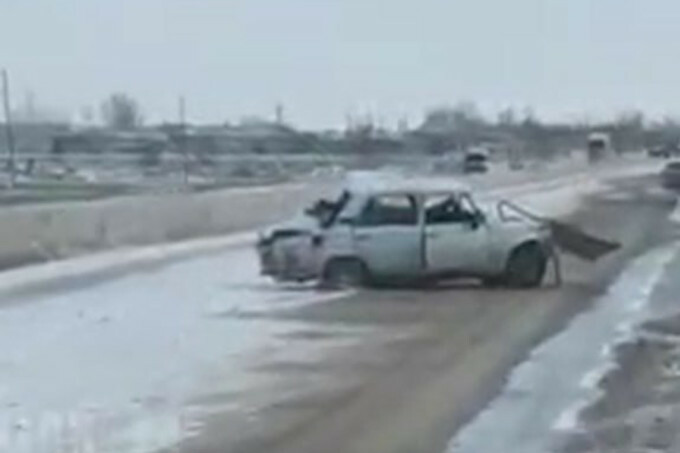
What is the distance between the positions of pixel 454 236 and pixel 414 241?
22.9 inches

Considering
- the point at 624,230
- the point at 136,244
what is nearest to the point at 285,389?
the point at 136,244

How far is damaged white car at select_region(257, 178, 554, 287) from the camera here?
84.6ft

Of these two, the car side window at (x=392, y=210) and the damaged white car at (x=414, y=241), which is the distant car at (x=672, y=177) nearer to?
the damaged white car at (x=414, y=241)

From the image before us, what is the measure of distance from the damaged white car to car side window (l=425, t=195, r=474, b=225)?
0.6 inches

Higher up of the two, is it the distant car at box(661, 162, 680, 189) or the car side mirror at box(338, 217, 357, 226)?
the car side mirror at box(338, 217, 357, 226)

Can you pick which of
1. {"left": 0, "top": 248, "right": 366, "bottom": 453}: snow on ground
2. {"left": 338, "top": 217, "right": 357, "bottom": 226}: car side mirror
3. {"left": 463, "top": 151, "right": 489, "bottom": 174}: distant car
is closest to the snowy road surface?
{"left": 0, "top": 248, "right": 366, "bottom": 453}: snow on ground

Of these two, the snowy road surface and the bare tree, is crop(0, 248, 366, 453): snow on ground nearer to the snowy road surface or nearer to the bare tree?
the snowy road surface

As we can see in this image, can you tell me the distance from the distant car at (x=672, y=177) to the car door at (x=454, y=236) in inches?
2234

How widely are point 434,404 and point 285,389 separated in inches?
63.8

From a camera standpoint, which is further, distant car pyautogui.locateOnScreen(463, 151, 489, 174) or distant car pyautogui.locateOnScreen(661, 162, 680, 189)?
distant car pyautogui.locateOnScreen(661, 162, 680, 189)

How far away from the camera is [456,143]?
469 feet

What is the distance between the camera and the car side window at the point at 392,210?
25891mm

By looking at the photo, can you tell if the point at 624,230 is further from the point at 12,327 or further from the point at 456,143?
the point at 456,143

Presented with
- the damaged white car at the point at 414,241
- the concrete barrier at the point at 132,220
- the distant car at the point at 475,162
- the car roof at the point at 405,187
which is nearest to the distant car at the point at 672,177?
the distant car at the point at 475,162
